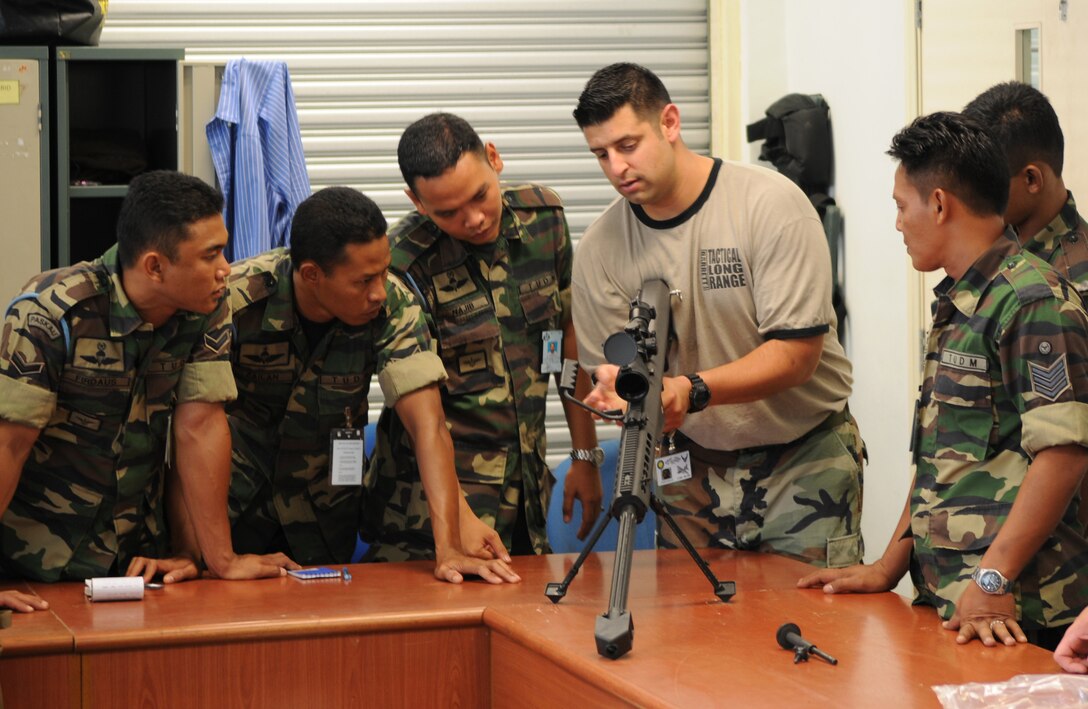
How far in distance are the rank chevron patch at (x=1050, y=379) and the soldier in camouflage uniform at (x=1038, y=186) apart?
0.72m

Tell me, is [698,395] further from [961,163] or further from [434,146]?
[434,146]

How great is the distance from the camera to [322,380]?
2.87m

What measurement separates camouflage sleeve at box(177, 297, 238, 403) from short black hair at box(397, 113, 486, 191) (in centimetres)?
52

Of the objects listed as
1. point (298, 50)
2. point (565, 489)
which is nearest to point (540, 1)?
point (298, 50)

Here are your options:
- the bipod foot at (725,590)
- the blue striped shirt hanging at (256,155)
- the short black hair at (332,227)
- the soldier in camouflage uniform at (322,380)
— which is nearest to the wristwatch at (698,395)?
the bipod foot at (725,590)

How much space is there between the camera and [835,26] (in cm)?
467

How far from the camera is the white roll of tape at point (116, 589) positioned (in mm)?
2373

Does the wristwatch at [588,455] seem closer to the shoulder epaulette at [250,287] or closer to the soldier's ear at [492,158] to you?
the soldier's ear at [492,158]

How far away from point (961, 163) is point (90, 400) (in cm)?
171

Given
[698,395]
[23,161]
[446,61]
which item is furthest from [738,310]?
[446,61]

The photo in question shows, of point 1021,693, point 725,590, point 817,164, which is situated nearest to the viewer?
point 1021,693

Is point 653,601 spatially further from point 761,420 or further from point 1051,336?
point 1051,336

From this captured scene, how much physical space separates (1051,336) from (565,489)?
4.88 feet

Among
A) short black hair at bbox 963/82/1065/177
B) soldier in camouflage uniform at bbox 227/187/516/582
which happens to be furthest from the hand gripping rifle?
short black hair at bbox 963/82/1065/177
